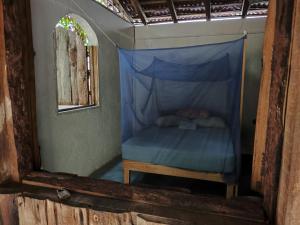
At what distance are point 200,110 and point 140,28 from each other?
2.25m

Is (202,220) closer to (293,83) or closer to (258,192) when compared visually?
(258,192)

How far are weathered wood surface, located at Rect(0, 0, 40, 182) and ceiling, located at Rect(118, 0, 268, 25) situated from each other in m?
3.02

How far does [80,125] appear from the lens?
110 inches

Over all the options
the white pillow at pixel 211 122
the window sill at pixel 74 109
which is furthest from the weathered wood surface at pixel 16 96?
the white pillow at pixel 211 122

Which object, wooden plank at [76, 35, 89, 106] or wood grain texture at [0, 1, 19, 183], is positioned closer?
wood grain texture at [0, 1, 19, 183]

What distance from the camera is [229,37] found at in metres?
3.84

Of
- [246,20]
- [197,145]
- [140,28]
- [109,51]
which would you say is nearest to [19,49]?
[197,145]

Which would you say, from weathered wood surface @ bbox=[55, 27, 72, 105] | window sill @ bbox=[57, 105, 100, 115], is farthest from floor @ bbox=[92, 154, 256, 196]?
weathered wood surface @ bbox=[55, 27, 72, 105]

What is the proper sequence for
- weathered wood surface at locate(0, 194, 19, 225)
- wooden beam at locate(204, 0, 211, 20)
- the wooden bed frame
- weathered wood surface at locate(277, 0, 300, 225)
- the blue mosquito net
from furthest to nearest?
wooden beam at locate(204, 0, 211, 20) → the blue mosquito net → the wooden bed frame → weathered wood surface at locate(0, 194, 19, 225) → weathered wood surface at locate(277, 0, 300, 225)

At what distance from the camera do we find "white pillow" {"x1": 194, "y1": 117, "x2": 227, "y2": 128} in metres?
2.98

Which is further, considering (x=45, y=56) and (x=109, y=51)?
(x=109, y=51)

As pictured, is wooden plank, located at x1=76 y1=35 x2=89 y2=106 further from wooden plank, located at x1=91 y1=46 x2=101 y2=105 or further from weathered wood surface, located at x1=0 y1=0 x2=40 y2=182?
weathered wood surface, located at x1=0 y1=0 x2=40 y2=182

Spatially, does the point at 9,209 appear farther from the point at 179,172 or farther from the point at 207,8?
the point at 207,8

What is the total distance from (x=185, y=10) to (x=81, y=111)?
269cm
